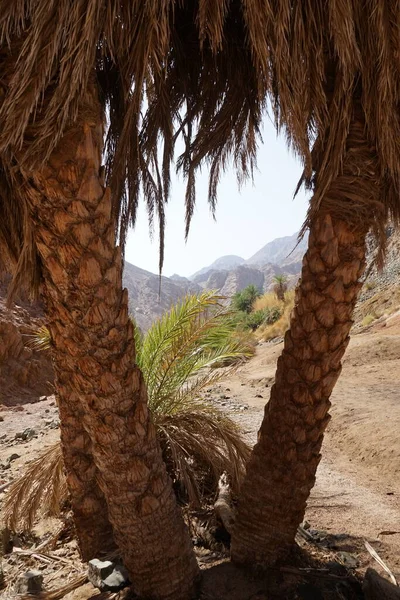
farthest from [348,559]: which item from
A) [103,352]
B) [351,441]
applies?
[351,441]

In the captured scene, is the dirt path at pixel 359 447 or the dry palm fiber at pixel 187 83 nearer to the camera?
the dry palm fiber at pixel 187 83

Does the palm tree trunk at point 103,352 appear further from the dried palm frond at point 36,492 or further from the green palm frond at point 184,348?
the green palm frond at point 184,348

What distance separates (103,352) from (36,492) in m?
2.65

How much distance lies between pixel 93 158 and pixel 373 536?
12.0 feet

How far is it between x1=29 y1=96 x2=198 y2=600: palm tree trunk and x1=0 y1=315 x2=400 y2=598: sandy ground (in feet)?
5.01

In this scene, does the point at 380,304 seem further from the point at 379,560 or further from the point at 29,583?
the point at 29,583

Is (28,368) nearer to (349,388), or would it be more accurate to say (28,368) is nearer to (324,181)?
(349,388)

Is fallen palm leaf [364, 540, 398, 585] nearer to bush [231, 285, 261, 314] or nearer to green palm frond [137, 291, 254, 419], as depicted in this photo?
green palm frond [137, 291, 254, 419]

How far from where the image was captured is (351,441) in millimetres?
7711

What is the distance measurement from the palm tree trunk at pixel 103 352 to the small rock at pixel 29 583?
0.89m

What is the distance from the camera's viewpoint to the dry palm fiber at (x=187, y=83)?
7.50 ft

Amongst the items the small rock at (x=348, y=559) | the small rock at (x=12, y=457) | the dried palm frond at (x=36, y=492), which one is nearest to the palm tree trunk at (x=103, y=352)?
the small rock at (x=348, y=559)

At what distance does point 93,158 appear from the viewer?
2.52 metres

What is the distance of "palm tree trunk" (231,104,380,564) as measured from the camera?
2953 mm
